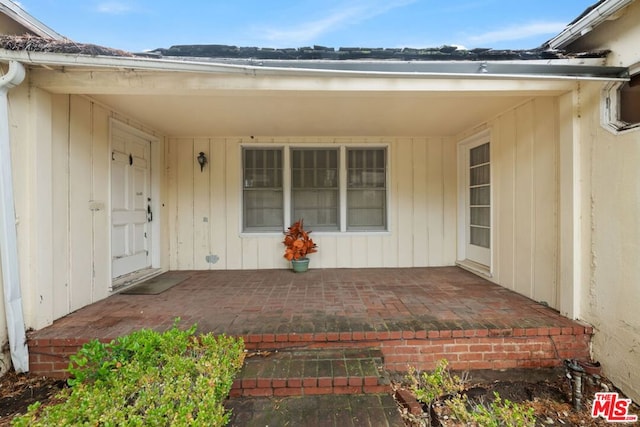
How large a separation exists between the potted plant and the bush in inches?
94.2

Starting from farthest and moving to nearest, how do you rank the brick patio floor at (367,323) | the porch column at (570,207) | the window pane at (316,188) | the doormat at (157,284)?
1. the window pane at (316,188)
2. the doormat at (157,284)
3. the porch column at (570,207)
4. the brick patio floor at (367,323)

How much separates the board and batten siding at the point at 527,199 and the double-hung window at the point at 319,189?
5.68 feet

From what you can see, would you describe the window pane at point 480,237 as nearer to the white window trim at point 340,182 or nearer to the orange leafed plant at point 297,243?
the white window trim at point 340,182

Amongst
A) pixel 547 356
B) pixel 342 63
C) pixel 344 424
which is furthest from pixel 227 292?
pixel 547 356

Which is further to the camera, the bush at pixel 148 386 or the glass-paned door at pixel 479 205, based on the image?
the glass-paned door at pixel 479 205

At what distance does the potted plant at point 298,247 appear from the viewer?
435cm

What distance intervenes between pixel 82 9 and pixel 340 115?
20.6ft

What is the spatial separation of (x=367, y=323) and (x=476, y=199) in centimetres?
301

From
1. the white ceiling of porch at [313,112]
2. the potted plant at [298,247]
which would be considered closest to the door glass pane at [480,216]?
the white ceiling of porch at [313,112]

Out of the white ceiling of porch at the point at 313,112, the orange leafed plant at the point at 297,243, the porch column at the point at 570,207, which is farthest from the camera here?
the orange leafed plant at the point at 297,243

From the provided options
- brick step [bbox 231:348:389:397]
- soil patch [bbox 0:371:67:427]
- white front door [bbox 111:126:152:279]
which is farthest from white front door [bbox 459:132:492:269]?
white front door [bbox 111:126:152:279]

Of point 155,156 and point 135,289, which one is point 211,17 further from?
point 135,289

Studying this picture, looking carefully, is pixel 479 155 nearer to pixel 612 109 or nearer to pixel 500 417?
pixel 612 109

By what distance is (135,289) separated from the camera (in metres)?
3.59
